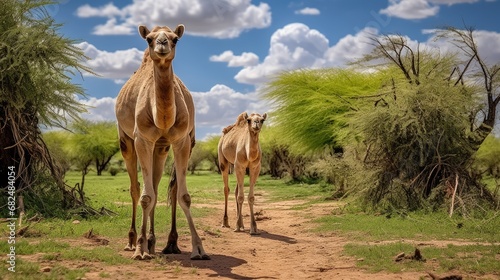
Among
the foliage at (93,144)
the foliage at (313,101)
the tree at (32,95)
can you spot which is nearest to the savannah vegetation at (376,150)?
the tree at (32,95)

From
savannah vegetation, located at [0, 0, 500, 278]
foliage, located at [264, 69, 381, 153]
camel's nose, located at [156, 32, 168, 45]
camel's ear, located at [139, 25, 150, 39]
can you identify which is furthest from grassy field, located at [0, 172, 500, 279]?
foliage, located at [264, 69, 381, 153]

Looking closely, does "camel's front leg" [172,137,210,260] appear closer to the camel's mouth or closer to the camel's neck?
the camel's neck

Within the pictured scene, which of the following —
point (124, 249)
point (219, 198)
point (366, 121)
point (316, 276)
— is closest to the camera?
point (316, 276)

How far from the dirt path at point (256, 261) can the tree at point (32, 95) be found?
3.99m

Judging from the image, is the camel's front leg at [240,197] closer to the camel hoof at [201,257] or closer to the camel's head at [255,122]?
the camel's head at [255,122]

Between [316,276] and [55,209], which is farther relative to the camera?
[55,209]

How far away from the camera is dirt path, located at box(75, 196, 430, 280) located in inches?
280

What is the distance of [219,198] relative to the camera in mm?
23375

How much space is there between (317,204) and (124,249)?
12019 millimetres

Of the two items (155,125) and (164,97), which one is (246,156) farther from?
(164,97)

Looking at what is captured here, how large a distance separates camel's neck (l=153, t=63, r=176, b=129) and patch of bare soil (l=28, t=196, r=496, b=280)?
1.90 metres

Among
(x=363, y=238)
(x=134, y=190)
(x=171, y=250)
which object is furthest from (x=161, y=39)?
(x=363, y=238)

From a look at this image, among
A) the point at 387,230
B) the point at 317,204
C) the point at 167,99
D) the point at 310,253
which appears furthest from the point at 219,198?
the point at 167,99

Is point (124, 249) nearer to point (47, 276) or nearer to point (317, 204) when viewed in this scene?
point (47, 276)
